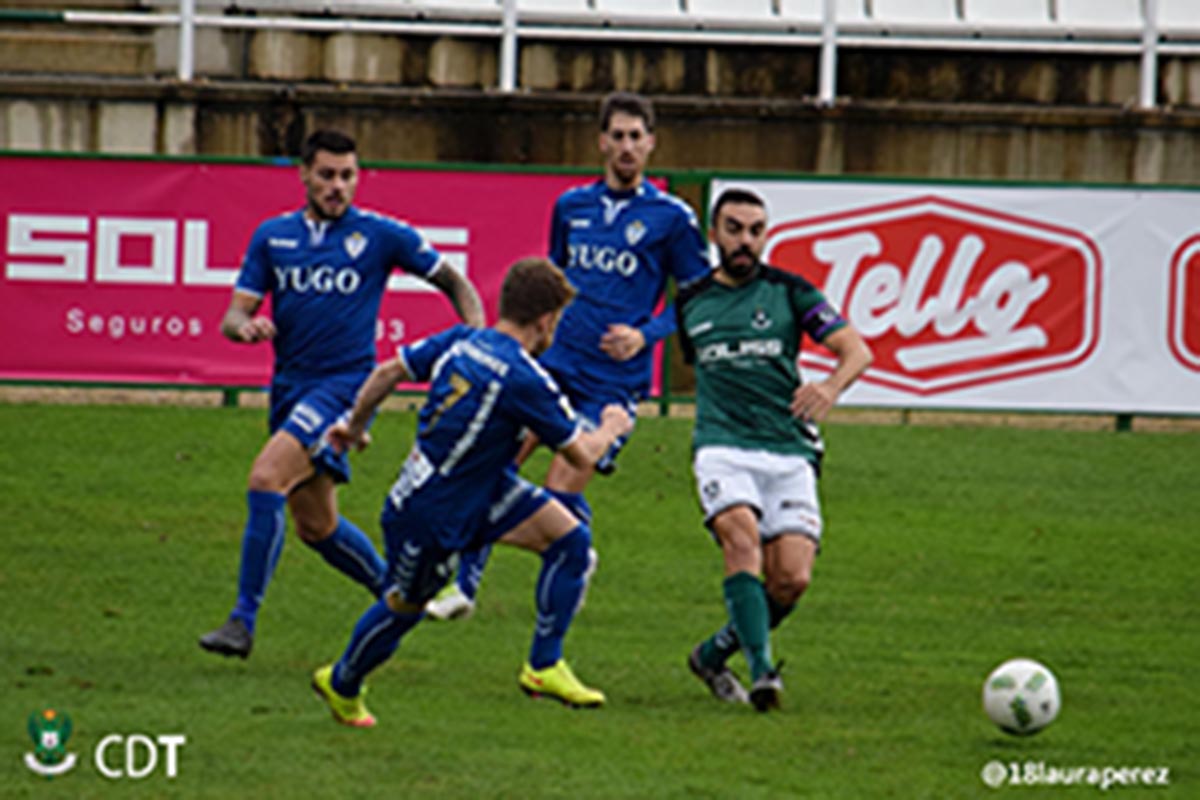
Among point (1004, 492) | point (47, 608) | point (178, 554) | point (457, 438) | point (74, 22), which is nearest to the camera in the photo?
point (457, 438)

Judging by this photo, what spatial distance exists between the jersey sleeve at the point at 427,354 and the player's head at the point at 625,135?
228cm

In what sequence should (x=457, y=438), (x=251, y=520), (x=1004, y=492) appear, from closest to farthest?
1. (x=457, y=438)
2. (x=251, y=520)
3. (x=1004, y=492)

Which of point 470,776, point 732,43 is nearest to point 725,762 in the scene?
point 470,776

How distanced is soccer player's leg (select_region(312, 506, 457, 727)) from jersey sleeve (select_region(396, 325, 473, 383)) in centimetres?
46

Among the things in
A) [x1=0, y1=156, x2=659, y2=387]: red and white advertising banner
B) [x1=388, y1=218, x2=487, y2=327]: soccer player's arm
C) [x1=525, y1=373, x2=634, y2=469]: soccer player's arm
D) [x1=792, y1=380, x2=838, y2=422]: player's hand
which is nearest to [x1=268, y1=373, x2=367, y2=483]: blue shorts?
[x1=388, y1=218, x2=487, y2=327]: soccer player's arm

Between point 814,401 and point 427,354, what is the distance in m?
1.45

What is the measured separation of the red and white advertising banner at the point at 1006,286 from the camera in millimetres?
16812

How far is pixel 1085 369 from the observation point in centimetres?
1698

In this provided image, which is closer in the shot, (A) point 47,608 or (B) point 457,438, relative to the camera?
(B) point 457,438

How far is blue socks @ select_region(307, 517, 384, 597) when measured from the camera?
923 centimetres

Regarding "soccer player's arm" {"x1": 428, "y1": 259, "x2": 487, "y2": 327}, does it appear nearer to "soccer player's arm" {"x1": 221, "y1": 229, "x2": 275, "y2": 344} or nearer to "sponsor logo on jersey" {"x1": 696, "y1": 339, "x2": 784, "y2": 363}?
"soccer player's arm" {"x1": 221, "y1": 229, "x2": 275, "y2": 344}

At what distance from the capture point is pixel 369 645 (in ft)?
24.2

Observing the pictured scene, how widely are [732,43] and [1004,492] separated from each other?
5.90 m

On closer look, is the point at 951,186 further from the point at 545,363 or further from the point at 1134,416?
the point at 545,363
